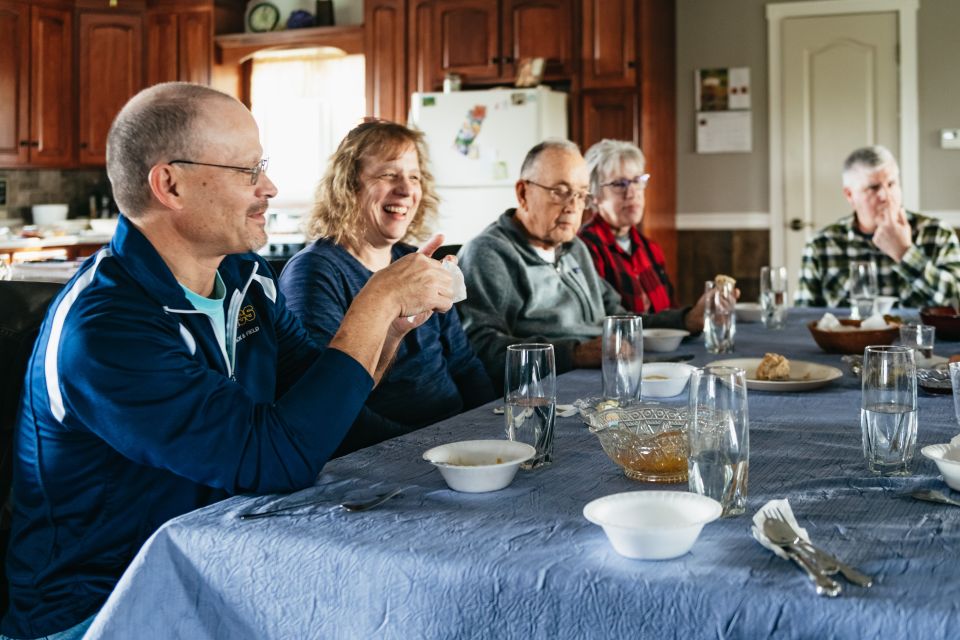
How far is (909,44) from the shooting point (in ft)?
18.2

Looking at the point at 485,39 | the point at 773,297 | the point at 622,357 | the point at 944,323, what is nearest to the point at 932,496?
the point at 622,357

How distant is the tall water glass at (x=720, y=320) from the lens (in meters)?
2.43

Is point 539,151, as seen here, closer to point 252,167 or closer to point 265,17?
point 252,167

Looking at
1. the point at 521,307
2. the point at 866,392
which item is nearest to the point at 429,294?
the point at 866,392

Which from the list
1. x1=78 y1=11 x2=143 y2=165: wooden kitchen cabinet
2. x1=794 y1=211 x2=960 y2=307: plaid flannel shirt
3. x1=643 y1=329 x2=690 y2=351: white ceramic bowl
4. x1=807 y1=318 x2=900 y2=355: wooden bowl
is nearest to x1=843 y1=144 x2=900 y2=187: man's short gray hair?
x1=794 y1=211 x2=960 y2=307: plaid flannel shirt

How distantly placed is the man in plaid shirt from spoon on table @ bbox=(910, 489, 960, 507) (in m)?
2.52

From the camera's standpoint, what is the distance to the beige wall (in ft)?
18.1

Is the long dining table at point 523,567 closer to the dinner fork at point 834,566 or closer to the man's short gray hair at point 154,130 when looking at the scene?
the dinner fork at point 834,566

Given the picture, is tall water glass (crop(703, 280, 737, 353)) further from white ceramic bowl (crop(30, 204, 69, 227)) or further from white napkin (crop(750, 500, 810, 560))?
white ceramic bowl (crop(30, 204, 69, 227))

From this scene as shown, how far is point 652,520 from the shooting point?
3.32 ft

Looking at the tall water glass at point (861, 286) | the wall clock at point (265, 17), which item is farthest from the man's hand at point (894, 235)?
the wall clock at point (265, 17)

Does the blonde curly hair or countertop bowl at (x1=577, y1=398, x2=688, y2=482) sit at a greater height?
the blonde curly hair

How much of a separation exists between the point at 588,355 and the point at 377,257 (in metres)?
0.52

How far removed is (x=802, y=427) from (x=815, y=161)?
4596mm
